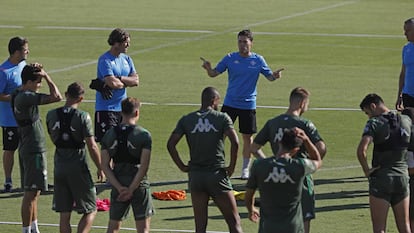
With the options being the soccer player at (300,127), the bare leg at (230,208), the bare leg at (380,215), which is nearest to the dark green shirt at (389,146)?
the bare leg at (380,215)

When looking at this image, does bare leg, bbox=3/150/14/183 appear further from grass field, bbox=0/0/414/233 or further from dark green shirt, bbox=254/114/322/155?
dark green shirt, bbox=254/114/322/155

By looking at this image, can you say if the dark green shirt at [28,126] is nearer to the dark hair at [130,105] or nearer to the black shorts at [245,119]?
the dark hair at [130,105]

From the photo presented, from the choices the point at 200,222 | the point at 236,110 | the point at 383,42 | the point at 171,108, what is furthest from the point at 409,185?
the point at 383,42

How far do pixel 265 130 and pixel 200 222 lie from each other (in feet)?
5.19

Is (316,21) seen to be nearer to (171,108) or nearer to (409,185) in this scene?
(171,108)

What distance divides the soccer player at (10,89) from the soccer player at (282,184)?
607cm

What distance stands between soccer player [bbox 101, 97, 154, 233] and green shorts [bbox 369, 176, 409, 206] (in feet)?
9.54

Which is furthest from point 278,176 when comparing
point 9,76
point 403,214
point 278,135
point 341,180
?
point 341,180

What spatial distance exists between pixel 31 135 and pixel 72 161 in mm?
1419

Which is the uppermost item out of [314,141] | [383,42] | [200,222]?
[383,42]

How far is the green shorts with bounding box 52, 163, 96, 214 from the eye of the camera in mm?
14234

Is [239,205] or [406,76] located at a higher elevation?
[406,76]

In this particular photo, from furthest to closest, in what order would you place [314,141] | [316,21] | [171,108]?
[316,21] < [171,108] < [314,141]

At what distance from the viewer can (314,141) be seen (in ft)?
44.4
